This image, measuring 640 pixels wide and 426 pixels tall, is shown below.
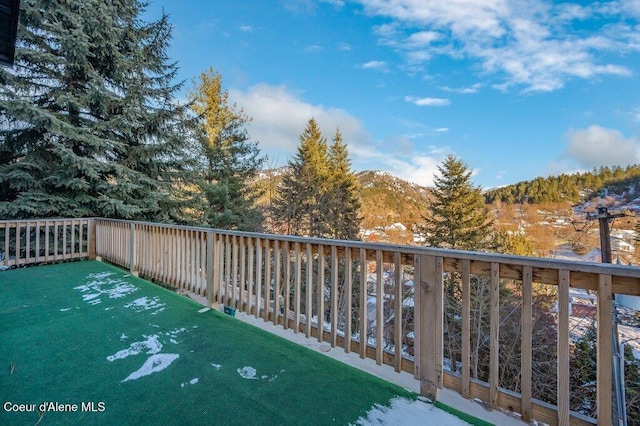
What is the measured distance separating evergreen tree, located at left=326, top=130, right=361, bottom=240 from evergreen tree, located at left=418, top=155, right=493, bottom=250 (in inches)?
168

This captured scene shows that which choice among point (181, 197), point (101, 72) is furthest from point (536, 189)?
point (101, 72)

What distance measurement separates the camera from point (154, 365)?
2.24m

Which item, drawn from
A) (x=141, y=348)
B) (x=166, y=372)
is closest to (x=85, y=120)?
(x=141, y=348)

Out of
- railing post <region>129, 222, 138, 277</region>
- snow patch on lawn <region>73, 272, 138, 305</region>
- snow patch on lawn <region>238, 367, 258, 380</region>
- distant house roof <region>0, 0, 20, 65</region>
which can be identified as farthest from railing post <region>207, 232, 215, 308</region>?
distant house roof <region>0, 0, 20, 65</region>

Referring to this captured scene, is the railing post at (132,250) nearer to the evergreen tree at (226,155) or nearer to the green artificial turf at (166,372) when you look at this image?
the green artificial turf at (166,372)

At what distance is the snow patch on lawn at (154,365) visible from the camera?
2115 millimetres

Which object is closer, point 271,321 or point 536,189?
point 271,321

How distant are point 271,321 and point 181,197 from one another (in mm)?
6571

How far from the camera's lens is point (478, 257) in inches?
67.8

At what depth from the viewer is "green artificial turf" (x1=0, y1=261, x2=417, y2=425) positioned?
1749 mm

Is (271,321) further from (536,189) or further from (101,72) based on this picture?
(536,189)

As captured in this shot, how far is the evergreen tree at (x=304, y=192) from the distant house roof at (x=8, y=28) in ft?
40.5

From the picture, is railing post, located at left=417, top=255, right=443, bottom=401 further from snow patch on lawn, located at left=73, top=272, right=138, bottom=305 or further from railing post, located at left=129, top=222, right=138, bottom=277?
railing post, located at left=129, top=222, right=138, bottom=277

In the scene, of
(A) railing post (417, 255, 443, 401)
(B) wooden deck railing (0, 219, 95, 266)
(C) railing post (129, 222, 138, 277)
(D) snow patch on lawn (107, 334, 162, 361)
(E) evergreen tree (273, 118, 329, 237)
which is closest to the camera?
(A) railing post (417, 255, 443, 401)
